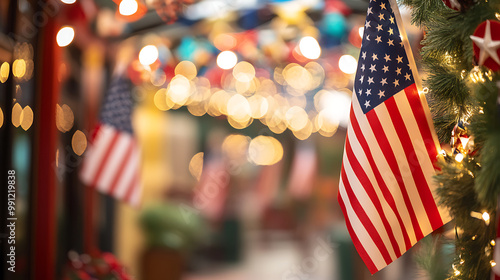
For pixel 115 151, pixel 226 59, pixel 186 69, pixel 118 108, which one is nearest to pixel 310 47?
pixel 226 59

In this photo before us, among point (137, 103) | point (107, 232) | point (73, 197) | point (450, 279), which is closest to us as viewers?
point (450, 279)

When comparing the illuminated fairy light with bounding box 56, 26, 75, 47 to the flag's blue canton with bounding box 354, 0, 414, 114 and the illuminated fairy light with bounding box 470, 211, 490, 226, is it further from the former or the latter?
the illuminated fairy light with bounding box 470, 211, 490, 226

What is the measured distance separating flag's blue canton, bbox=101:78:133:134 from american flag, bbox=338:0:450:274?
2.98 metres

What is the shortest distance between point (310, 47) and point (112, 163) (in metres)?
2.39

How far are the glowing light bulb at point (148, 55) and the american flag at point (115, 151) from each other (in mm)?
879

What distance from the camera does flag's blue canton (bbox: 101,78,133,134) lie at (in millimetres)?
4348

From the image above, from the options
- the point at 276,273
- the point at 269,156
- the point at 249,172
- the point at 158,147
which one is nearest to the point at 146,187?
the point at 158,147

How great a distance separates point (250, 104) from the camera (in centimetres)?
905

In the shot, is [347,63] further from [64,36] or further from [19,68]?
[19,68]

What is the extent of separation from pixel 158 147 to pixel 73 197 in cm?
329

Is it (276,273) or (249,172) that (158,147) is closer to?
(276,273)

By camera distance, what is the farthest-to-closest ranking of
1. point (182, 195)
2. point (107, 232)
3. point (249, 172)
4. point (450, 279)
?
point (249, 172), point (182, 195), point (107, 232), point (450, 279)

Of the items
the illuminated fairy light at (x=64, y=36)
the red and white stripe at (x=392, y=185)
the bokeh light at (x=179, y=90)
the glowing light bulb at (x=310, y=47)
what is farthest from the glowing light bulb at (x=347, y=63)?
the red and white stripe at (x=392, y=185)

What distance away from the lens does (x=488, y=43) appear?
133 cm
